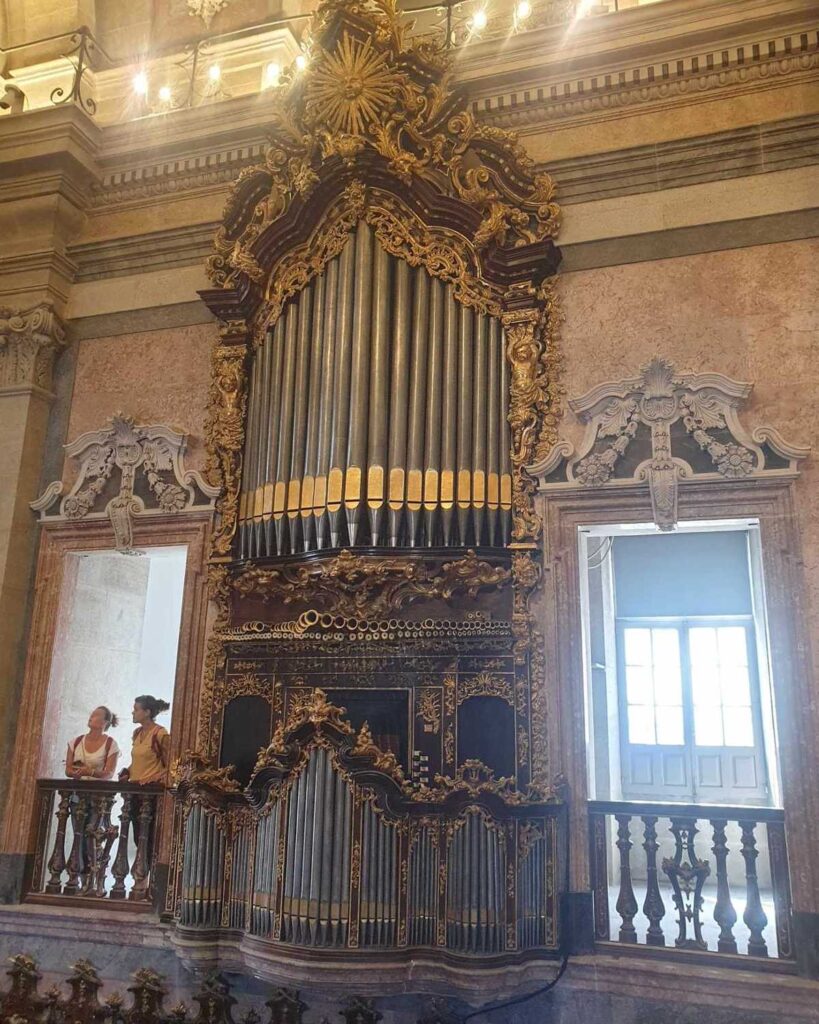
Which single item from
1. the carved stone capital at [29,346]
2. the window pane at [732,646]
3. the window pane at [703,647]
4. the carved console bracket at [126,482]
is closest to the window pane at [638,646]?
the window pane at [703,647]

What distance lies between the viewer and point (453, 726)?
205 inches

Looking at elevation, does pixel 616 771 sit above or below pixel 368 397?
below

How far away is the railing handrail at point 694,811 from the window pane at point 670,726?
160 inches

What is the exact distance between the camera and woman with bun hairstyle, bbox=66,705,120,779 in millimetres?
6008

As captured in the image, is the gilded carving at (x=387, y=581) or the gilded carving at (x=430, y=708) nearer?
the gilded carving at (x=430, y=708)

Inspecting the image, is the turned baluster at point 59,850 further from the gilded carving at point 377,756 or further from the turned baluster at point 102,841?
the gilded carving at point 377,756

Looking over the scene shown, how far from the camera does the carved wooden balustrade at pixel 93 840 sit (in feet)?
18.7

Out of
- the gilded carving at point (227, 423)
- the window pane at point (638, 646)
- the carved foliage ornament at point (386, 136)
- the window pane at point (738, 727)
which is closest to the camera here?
the carved foliage ornament at point (386, 136)

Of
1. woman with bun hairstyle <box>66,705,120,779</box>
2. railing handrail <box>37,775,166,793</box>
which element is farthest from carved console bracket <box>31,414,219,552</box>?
railing handrail <box>37,775,166,793</box>

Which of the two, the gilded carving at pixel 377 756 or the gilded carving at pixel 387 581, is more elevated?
the gilded carving at pixel 387 581

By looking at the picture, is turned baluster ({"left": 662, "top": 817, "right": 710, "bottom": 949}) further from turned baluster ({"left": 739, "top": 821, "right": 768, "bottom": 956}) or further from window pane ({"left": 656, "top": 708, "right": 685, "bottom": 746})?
window pane ({"left": 656, "top": 708, "right": 685, "bottom": 746})

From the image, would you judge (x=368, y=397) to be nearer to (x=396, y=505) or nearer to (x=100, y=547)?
(x=396, y=505)

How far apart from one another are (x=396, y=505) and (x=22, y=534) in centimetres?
282

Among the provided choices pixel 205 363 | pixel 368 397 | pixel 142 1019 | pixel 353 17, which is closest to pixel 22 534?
pixel 205 363
